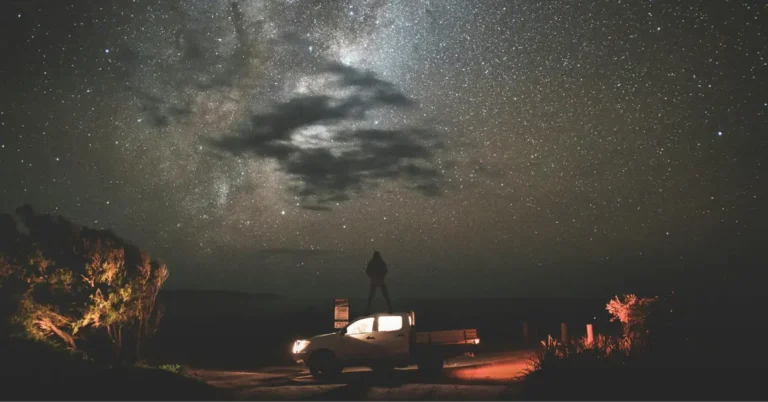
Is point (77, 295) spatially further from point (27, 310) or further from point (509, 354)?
point (509, 354)

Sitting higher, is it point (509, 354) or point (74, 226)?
point (74, 226)

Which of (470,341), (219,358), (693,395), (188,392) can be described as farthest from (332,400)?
(219,358)

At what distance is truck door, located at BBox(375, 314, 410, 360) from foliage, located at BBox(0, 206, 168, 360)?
796 centimetres

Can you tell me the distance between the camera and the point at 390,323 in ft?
51.6

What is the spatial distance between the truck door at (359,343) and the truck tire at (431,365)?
1514mm

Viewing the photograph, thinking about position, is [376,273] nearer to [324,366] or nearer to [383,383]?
[324,366]

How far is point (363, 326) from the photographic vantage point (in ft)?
52.1

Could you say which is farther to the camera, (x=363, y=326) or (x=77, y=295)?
(x=77, y=295)

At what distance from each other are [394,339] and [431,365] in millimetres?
1470

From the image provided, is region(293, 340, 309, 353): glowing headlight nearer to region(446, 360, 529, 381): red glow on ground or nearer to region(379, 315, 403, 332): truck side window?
region(379, 315, 403, 332): truck side window

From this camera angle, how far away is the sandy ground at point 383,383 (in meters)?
12.2

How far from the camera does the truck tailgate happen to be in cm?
1585

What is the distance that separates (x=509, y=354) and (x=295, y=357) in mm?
9435

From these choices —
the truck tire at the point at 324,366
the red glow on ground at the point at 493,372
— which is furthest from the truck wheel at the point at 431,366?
the truck tire at the point at 324,366
